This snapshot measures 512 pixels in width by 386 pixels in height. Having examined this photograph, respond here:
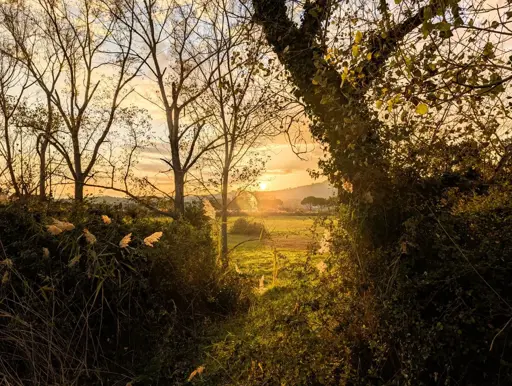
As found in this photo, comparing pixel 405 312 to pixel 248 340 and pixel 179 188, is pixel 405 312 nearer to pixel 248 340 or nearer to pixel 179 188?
pixel 248 340

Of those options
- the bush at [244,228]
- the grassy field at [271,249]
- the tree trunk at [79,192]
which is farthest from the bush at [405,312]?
the bush at [244,228]

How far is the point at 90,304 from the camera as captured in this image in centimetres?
429

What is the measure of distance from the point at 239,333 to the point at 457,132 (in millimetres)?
4022

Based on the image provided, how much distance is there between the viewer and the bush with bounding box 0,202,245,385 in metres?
3.71

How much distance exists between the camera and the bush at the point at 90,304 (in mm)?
3711

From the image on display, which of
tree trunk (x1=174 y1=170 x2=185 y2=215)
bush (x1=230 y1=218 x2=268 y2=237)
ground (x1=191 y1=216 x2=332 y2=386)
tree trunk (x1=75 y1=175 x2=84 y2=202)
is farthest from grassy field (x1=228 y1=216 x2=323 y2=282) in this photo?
tree trunk (x1=75 y1=175 x2=84 y2=202)

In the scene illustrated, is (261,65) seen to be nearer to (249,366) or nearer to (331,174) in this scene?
(331,174)

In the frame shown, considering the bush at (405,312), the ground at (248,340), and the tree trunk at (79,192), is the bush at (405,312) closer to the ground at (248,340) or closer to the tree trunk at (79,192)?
the ground at (248,340)

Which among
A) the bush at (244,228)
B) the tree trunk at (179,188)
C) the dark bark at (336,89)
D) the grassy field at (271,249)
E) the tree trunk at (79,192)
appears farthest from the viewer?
the bush at (244,228)

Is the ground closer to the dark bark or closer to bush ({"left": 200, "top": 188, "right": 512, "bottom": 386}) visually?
bush ({"left": 200, "top": 188, "right": 512, "bottom": 386})

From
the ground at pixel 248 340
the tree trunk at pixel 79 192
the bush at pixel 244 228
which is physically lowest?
the ground at pixel 248 340

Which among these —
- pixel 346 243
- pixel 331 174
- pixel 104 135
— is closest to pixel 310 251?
pixel 346 243

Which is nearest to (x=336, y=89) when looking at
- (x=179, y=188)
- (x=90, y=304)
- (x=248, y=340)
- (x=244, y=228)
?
(x=248, y=340)

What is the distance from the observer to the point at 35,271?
4309mm
